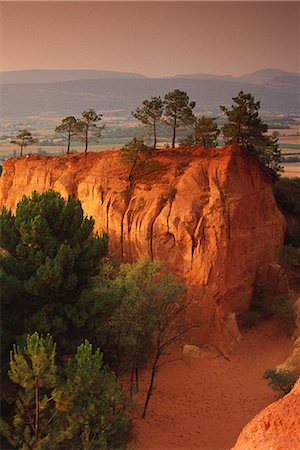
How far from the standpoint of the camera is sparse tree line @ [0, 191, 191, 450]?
14891 mm

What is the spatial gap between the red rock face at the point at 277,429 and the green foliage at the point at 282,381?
986 cm

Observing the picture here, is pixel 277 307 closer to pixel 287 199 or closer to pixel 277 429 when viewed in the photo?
pixel 287 199

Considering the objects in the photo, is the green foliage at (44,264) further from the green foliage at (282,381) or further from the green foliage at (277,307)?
the green foliage at (277,307)

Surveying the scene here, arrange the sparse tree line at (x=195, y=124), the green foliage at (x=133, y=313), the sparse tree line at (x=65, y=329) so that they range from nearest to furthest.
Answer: the sparse tree line at (x=65, y=329), the green foliage at (x=133, y=313), the sparse tree line at (x=195, y=124)

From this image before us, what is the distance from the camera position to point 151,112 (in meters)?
33.4

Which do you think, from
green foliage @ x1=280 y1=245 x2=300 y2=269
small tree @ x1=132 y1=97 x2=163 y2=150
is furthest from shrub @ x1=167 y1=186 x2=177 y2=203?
green foliage @ x1=280 y1=245 x2=300 y2=269

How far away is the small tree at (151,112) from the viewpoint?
108ft

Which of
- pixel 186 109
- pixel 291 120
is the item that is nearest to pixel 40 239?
pixel 186 109

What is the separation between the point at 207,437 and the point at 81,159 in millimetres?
20898

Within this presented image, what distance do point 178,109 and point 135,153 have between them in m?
5.92

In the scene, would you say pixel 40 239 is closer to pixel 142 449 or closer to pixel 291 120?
pixel 142 449

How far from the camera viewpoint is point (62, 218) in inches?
771

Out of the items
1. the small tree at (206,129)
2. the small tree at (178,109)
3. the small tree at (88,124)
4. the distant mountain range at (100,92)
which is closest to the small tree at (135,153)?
the small tree at (178,109)

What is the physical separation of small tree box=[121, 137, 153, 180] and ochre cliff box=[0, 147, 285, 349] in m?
0.49
